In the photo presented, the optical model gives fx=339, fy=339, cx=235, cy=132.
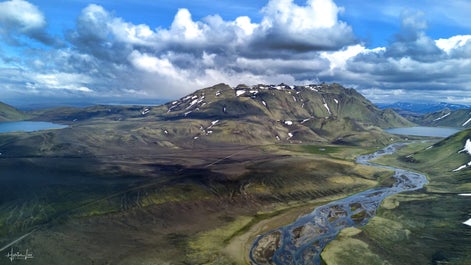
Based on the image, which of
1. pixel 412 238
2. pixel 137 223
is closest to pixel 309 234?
pixel 412 238

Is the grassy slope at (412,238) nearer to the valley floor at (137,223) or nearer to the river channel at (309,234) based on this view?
the river channel at (309,234)

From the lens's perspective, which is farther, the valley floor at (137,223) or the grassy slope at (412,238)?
the valley floor at (137,223)

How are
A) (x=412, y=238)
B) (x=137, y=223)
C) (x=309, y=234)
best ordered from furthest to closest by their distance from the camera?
(x=137, y=223) → (x=309, y=234) → (x=412, y=238)

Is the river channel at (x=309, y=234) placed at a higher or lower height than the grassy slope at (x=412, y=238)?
lower

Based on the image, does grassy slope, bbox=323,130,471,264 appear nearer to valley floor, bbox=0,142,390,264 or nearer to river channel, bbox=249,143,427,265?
river channel, bbox=249,143,427,265

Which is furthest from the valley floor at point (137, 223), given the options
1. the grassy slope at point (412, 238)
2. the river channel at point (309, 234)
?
the grassy slope at point (412, 238)

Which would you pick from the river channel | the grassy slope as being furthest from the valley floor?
the grassy slope

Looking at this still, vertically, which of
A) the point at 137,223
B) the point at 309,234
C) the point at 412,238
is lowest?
the point at 309,234

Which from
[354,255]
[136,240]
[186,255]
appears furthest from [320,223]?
[136,240]

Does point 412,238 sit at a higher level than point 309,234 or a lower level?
higher

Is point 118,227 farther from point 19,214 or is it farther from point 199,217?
point 19,214

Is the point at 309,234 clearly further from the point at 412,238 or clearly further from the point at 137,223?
the point at 137,223
